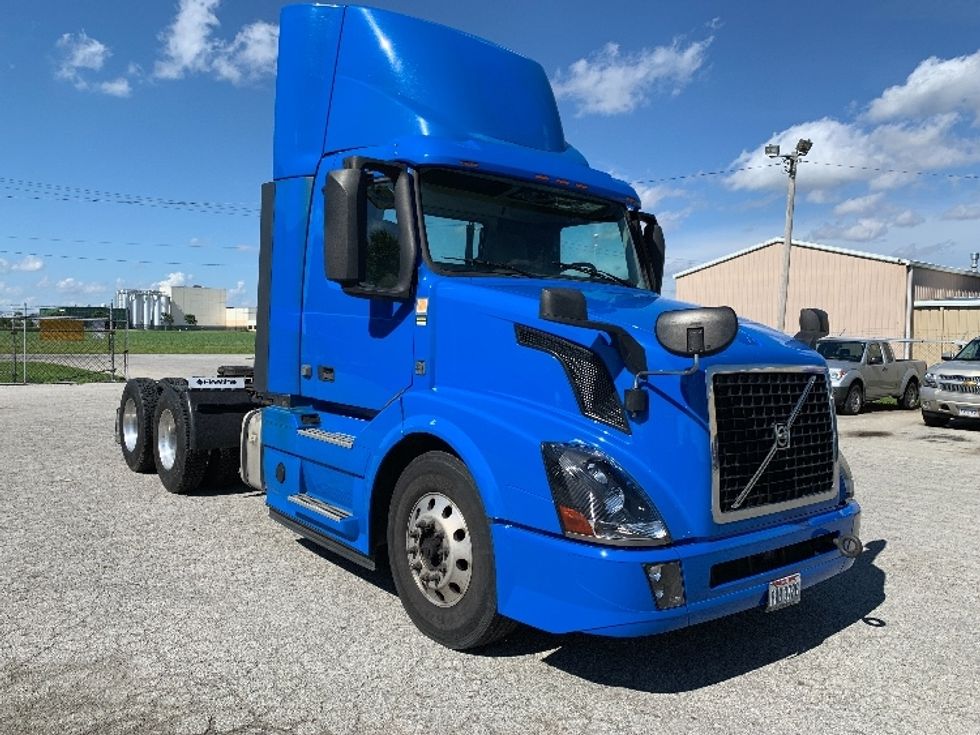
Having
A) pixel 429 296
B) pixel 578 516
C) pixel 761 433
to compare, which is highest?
pixel 429 296

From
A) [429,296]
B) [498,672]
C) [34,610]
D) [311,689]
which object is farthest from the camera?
[34,610]

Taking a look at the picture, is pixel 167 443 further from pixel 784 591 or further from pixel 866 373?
pixel 866 373

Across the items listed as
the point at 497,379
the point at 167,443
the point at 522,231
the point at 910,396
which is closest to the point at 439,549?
the point at 497,379

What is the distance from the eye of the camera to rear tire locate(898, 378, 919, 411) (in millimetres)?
19875

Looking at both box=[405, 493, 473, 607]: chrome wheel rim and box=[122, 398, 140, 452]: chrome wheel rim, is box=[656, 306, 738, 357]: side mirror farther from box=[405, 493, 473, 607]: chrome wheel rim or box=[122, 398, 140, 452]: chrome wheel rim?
box=[122, 398, 140, 452]: chrome wheel rim

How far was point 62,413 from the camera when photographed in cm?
1455

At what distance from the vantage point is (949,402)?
589 inches

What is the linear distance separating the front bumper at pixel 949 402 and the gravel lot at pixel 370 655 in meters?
9.43

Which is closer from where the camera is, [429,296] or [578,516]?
[578,516]

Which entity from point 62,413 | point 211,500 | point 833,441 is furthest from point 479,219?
point 62,413

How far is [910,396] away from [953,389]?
5.41 m

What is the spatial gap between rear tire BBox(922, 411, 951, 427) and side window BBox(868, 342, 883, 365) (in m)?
2.73

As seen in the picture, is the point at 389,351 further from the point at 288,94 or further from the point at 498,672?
the point at 288,94

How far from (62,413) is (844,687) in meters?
14.4
